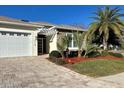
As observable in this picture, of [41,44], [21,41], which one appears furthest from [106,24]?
[21,41]

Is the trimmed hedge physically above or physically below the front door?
below

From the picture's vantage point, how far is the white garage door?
2047 cm

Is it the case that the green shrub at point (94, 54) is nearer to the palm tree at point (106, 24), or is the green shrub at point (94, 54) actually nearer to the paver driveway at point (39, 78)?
the palm tree at point (106, 24)

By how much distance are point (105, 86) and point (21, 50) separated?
12238mm

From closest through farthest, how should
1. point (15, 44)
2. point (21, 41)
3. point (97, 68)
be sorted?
point (97, 68), point (15, 44), point (21, 41)

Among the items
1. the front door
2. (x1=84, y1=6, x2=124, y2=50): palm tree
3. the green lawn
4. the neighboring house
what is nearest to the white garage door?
the neighboring house

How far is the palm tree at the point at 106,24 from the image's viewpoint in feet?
79.8

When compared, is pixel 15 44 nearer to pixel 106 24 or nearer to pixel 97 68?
pixel 97 68

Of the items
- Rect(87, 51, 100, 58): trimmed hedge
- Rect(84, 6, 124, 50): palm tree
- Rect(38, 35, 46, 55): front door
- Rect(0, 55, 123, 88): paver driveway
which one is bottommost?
Rect(0, 55, 123, 88): paver driveway

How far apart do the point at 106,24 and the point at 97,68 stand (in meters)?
9.37

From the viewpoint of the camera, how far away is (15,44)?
21.4 m

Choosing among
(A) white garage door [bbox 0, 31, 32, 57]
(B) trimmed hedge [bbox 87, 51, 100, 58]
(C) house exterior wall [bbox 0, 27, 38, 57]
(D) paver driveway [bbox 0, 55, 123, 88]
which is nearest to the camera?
(D) paver driveway [bbox 0, 55, 123, 88]

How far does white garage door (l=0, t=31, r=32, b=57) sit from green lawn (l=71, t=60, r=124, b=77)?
654 centimetres

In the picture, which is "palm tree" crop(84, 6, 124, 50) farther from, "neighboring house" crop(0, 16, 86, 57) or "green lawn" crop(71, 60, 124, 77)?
"green lawn" crop(71, 60, 124, 77)
